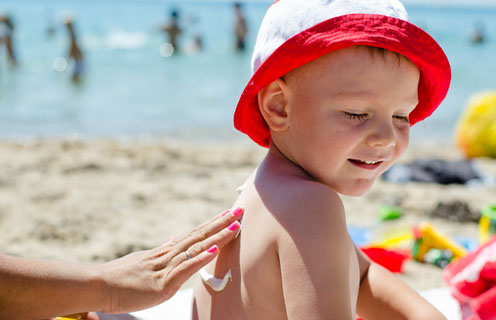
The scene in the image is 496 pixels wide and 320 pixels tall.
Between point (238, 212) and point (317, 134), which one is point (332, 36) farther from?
point (238, 212)

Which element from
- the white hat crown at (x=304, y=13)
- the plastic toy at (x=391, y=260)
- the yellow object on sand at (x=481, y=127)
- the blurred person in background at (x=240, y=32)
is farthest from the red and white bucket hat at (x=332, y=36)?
the blurred person in background at (x=240, y=32)

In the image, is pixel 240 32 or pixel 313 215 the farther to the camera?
pixel 240 32

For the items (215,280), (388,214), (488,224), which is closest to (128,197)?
(388,214)

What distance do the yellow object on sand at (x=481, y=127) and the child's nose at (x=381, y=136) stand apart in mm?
5492

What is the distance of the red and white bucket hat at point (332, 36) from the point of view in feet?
4.47

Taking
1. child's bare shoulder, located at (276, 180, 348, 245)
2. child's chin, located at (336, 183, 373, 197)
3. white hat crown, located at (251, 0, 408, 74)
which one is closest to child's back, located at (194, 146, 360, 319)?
child's bare shoulder, located at (276, 180, 348, 245)

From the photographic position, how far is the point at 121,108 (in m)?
9.72

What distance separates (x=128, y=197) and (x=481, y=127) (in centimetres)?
430

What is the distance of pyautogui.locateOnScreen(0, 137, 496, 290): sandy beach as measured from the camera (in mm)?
3605

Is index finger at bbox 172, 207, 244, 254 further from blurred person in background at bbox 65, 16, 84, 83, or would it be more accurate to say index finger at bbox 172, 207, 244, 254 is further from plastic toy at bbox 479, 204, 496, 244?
blurred person in background at bbox 65, 16, 84, 83

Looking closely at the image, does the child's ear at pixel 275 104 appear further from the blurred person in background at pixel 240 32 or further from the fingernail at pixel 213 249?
the blurred person in background at pixel 240 32

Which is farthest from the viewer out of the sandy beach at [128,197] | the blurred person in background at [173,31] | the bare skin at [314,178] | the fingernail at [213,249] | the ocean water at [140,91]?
the blurred person in background at [173,31]

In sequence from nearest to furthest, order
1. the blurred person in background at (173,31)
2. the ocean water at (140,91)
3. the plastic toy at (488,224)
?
the plastic toy at (488,224)
the ocean water at (140,91)
the blurred person in background at (173,31)

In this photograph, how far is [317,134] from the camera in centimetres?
146
